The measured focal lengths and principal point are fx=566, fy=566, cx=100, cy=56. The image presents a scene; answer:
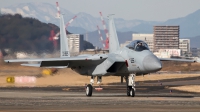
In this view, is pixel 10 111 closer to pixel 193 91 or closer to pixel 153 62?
pixel 153 62

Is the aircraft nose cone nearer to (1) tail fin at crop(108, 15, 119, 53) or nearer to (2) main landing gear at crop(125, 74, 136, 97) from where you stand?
(2) main landing gear at crop(125, 74, 136, 97)

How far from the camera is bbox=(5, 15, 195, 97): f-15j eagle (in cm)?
3069

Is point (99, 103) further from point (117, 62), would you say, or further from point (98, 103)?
point (117, 62)

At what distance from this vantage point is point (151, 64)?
30.0 meters

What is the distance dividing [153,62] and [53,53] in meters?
34.1

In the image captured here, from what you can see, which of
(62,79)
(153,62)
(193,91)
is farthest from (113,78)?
(153,62)

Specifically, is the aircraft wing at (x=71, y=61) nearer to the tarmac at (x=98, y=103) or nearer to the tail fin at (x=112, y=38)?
the tail fin at (x=112, y=38)

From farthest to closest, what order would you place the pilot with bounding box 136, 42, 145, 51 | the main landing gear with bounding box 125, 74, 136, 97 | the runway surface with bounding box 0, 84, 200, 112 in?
the main landing gear with bounding box 125, 74, 136, 97, the pilot with bounding box 136, 42, 145, 51, the runway surface with bounding box 0, 84, 200, 112

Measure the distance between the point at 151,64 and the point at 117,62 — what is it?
2.78 m

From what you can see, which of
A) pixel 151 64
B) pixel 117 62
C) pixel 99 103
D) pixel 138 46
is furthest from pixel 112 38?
pixel 99 103

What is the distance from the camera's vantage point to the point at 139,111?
21.3 metres

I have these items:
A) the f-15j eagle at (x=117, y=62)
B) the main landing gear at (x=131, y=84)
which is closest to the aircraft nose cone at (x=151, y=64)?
the f-15j eagle at (x=117, y=62)

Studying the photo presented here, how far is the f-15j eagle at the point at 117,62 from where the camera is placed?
30.7m

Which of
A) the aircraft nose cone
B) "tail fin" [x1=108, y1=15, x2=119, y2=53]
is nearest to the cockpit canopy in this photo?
the aircraft nose cone
